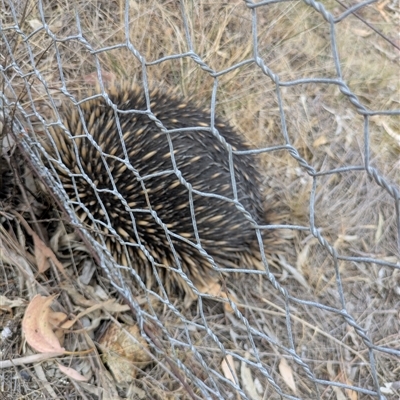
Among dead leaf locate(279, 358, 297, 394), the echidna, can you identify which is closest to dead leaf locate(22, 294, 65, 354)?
the echidna

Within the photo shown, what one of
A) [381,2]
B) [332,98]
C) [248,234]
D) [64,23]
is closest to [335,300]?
[248,234]

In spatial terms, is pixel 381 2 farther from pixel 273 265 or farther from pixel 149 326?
pixel 149 326

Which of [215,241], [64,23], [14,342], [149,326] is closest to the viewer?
[14,342]

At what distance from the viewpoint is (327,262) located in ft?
5.07

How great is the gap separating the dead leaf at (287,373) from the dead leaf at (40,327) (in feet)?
1.90

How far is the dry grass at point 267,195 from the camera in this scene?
1198 millimetres

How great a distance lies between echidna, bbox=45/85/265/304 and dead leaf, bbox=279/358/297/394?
0.31 metres

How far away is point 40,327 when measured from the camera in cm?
112

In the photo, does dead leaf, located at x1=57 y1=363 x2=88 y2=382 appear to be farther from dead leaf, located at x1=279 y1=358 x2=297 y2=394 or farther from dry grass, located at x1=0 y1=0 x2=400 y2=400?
dead leaf, located at x1=279 y1=358 x2=297 y2=394

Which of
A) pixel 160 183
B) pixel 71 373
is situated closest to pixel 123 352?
pixel 71 373

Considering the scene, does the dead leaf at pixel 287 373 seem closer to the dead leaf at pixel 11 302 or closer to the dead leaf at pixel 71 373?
the dead leaf at pixel 71 373

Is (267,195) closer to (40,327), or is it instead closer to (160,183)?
(160,183)

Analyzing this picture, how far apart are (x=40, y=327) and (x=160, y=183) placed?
462mm

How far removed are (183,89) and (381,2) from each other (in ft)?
3.79
